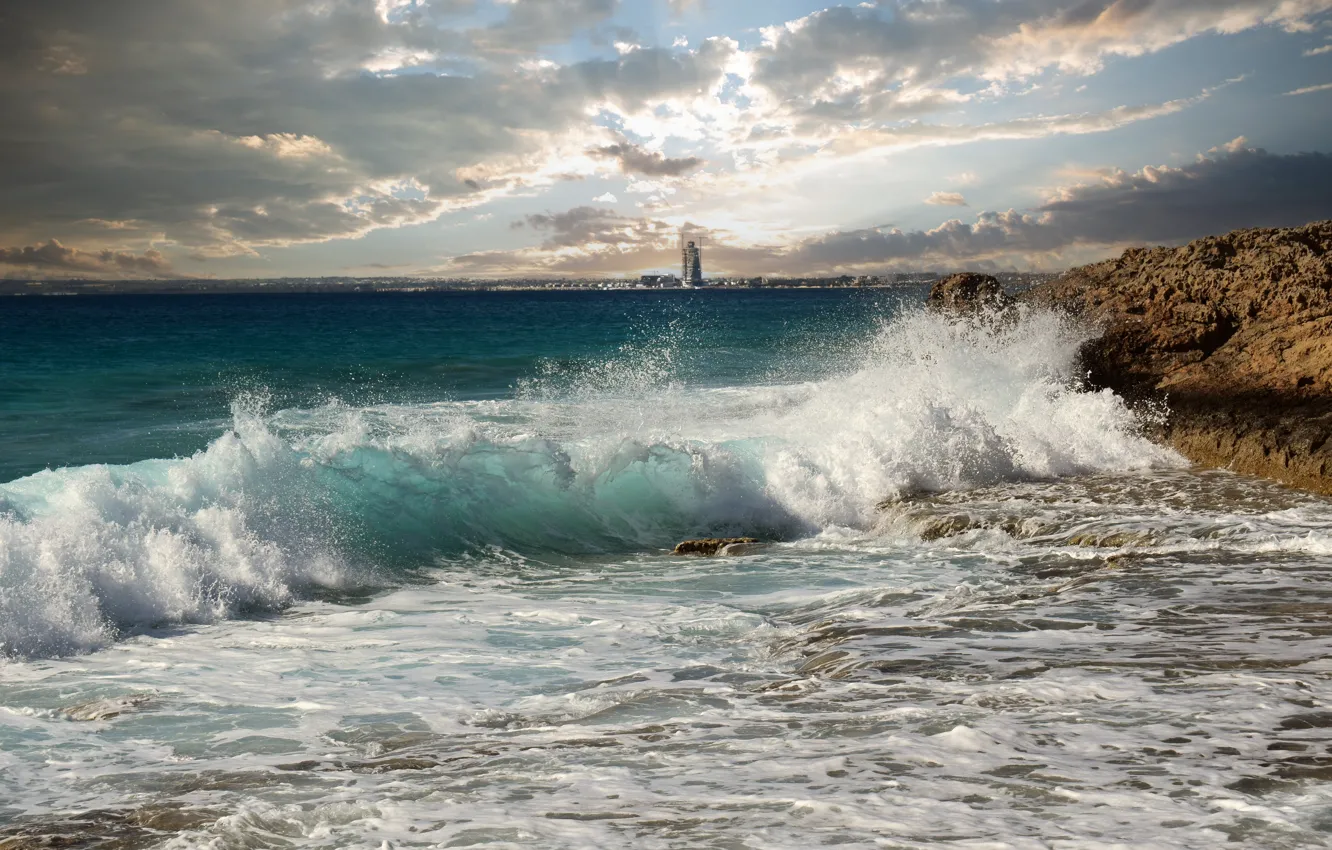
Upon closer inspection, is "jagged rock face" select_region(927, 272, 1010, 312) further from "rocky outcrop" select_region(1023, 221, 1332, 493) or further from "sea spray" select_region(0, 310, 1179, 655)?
"sea spray" select_region(0, 310, 1179, 655)

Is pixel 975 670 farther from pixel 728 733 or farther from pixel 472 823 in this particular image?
pixel 472 823

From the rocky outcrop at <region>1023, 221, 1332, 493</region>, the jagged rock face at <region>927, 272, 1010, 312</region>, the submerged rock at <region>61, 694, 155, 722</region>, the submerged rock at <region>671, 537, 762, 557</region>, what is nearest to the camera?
the submerged rock at <region>61, 694, 155, 722</region>

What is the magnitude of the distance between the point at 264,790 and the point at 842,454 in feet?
28.0

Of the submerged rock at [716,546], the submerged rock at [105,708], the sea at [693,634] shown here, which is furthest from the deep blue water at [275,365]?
the submerged rock at [105,708]

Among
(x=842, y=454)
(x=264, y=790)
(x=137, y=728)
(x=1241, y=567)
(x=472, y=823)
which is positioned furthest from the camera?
(x=842, y=454)

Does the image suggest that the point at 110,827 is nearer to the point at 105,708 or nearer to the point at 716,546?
the point at 105,708

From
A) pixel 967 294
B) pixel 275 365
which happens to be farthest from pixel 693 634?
pixel 275 365

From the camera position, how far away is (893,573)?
327 inches

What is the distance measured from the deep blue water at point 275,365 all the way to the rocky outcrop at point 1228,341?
374 inches

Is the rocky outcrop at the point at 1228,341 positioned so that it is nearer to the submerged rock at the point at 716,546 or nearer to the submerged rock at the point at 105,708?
the submerged rock at the point at 716,546

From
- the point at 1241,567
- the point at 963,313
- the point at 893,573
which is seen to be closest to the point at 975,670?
the point at 893,573

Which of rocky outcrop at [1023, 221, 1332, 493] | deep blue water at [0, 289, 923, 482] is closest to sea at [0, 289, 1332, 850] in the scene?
rocky outcrop at [1023, 221, 1332, 493]

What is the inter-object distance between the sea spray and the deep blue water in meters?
5.56

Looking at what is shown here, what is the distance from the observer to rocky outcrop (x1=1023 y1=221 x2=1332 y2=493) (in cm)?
1111
